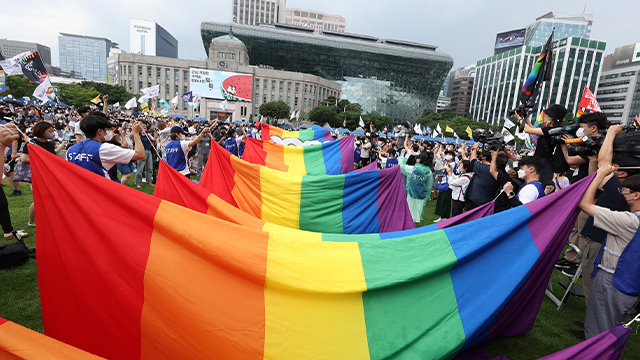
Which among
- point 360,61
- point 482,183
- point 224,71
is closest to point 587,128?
point 482,183

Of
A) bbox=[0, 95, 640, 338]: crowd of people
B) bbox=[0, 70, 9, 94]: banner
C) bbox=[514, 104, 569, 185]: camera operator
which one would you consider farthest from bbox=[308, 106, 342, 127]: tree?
bbox=[514, 104, 569, 185]: camera operator

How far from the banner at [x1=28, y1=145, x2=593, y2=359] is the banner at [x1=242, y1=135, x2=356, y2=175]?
222 inches

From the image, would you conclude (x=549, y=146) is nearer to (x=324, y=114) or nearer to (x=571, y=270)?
(x=571, y=270)

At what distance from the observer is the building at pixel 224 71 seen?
7081 centimetres

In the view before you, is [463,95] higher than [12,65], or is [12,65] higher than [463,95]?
[463,95]

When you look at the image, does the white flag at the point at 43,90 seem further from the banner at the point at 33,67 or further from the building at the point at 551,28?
the building at the point at 551,28

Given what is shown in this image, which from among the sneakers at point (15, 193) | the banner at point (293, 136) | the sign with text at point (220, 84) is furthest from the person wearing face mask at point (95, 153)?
the sign with text at point (220, 84)

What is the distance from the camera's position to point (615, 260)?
2939 mm

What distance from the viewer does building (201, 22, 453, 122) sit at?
298ft

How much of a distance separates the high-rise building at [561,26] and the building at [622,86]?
32082 mm

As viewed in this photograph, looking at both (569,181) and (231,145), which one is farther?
(231,145)

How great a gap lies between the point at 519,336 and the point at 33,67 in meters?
17.4

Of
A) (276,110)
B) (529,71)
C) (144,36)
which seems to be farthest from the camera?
(144,36)

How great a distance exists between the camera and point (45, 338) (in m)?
1.27
